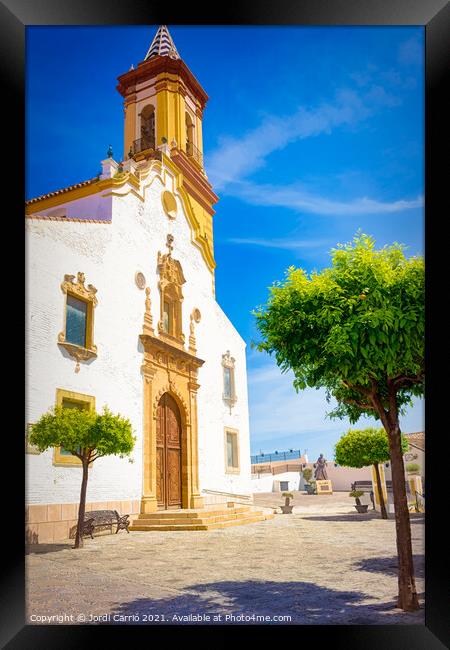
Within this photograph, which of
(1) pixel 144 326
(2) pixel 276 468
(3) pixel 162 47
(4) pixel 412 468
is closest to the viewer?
(3) pixel 162 47

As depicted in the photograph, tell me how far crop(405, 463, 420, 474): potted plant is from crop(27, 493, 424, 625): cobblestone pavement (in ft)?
1.72

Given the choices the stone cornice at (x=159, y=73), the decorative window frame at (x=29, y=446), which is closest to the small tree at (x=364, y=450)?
the decorative window frame at (x=29, y=446)

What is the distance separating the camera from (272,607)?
192 inches

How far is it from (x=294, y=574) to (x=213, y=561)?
93 centimetres

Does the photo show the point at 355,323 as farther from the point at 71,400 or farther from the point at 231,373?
the point at 231,373

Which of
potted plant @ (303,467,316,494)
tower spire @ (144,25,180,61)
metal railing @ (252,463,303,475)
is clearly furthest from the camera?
potted plant @ (303,467,316,494)

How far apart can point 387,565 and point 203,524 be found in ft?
10.8

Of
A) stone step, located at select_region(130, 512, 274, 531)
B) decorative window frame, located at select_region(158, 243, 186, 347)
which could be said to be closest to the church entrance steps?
stone step, located at select_region(130, 512, 274, 531)

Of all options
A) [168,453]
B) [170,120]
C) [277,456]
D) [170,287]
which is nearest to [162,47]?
[170,120]

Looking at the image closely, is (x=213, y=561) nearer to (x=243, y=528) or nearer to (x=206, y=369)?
(x=243, y=528)

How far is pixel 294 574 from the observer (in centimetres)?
547

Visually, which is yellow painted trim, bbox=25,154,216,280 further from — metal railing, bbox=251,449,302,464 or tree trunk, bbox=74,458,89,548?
tree trunk, bbox=74,458,89,548

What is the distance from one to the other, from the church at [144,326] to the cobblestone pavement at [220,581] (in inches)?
20.0

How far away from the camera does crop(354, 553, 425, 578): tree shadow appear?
17.3 ft
